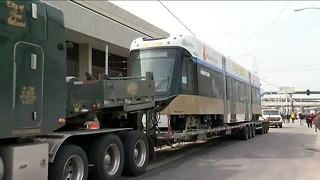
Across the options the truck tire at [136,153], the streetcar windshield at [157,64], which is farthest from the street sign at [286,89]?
the truck tire at [136,153]

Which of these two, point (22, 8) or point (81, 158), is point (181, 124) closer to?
point (81, 158)

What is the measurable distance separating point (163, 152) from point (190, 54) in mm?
3955

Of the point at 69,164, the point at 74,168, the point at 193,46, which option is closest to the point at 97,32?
the point at 193,46

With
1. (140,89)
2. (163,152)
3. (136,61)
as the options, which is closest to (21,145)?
(140,89)

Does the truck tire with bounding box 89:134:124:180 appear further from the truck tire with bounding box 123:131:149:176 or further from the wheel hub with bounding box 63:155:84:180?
the wheel hub with bounding box 63:155:84:180

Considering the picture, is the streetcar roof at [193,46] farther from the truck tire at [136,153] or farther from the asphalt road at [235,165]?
the truck tire at [136,153]

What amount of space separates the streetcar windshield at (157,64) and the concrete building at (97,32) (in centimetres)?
515

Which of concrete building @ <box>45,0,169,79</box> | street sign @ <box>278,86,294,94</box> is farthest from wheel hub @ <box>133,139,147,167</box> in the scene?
street sign @ <box>278,86,294,94</box>

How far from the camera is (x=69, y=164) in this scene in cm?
908

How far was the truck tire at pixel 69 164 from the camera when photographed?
8438 millimetres

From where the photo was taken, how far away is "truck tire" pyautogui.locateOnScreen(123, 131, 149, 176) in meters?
11.5

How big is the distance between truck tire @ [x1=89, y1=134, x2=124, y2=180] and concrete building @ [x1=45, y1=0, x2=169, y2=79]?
1095 centimetres

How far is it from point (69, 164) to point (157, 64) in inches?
297

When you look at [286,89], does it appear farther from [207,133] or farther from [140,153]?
[140,153]
